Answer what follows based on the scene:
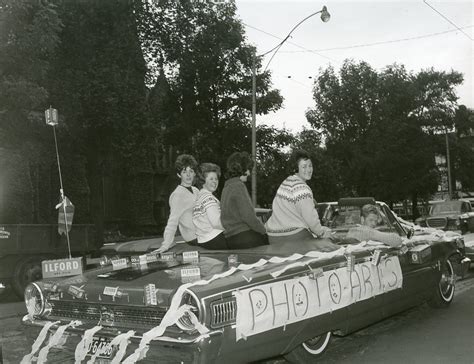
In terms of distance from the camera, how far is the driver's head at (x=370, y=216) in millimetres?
6832

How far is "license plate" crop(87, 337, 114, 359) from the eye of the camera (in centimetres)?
386

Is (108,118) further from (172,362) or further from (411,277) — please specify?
(172,362)

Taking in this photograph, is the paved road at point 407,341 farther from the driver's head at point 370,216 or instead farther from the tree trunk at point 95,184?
the tree trunk at point 95,184

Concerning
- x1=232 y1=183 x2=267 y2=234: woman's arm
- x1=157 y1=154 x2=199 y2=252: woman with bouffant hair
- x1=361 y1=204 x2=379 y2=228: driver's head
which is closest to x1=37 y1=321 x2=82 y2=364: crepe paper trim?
x1=232 y1=183 x2=267 y2=234: woman's arm

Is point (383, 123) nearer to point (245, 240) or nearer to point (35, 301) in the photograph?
point (245, 240)

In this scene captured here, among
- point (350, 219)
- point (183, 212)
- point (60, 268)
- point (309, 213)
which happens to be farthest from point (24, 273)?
point (309, 213)

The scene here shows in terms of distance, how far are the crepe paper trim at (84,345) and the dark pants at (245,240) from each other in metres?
1.59

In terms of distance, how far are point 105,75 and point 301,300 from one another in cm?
1610

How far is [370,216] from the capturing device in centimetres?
684

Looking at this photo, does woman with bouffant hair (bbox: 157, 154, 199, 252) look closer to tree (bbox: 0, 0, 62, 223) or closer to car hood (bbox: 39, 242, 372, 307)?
car hood (bbox: 39, 242, 372, 307)

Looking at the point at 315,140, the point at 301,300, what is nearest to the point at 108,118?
the point at 301,300

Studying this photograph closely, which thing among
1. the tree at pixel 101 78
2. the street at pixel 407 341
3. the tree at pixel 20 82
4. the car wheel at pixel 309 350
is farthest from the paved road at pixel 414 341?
the tree at pixel 101 78

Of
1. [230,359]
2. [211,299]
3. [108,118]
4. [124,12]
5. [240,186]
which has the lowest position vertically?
[230,359]

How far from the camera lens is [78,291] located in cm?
430
